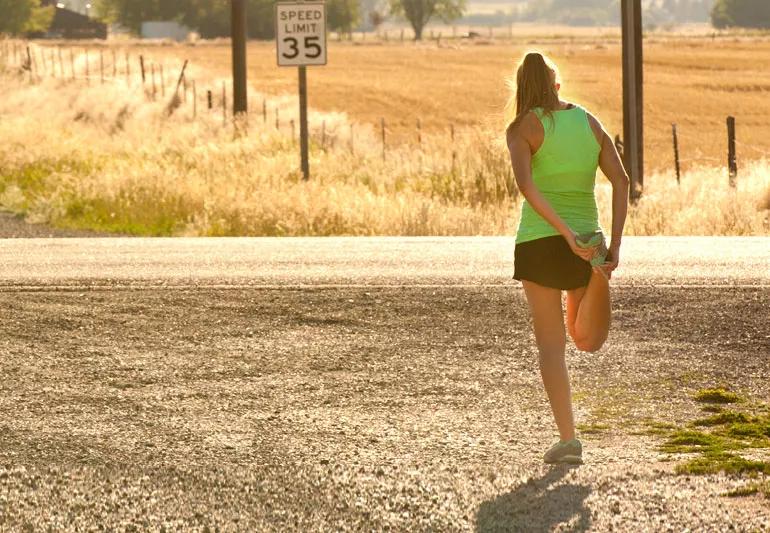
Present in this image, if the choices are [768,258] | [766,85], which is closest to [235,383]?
[768,258]

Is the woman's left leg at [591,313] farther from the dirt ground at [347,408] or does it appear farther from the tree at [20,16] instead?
the tree at [20,16]

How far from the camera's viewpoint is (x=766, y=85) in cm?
7181

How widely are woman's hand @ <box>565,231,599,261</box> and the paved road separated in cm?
572

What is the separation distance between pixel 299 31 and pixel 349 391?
14.8 m

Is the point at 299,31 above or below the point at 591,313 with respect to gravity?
above

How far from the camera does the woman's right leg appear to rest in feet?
21.0

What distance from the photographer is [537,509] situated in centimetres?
584

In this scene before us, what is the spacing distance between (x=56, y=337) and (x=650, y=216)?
10571mm

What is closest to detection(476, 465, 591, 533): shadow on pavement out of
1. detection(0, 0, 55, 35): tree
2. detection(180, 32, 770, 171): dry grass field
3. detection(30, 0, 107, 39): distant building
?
detection(180, 32, 770, 171): dry grass field

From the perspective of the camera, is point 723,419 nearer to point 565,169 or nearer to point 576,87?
point 565,169

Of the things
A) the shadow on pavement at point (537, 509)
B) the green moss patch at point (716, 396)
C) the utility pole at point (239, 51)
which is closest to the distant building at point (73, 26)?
the utility pole at point (239, 51)

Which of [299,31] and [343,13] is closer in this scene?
[299,31]

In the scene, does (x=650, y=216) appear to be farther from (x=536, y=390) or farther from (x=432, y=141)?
(x=536, y=390)

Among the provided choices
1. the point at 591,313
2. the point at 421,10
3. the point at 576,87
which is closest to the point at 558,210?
the point at 591,313
